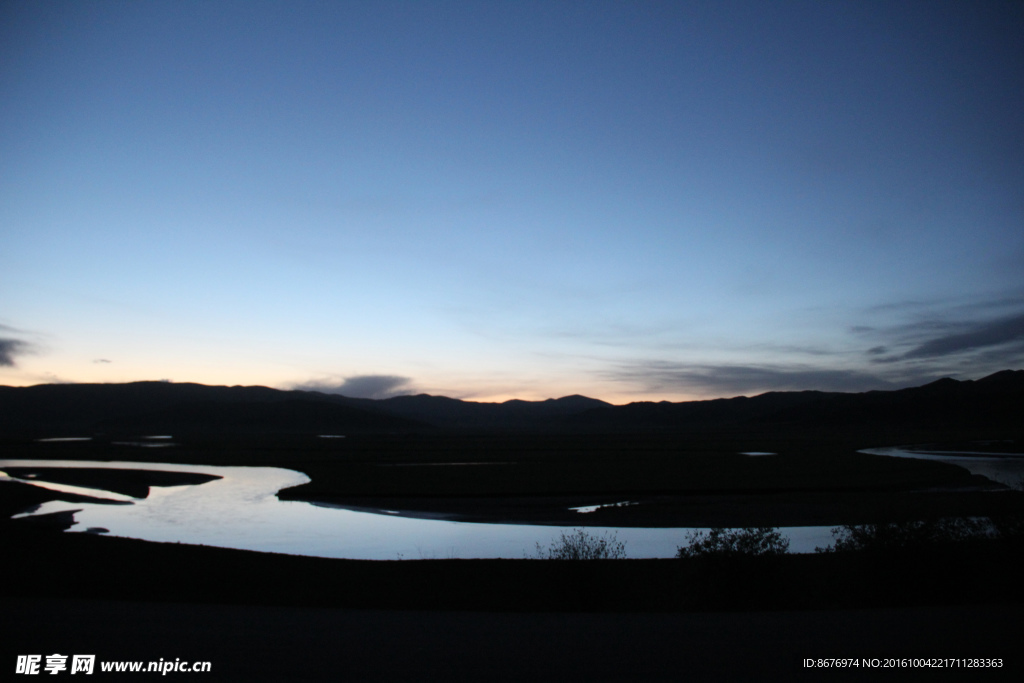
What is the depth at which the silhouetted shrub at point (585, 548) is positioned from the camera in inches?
589

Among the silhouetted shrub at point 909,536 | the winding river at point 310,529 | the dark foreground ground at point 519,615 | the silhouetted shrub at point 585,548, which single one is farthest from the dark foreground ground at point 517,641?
the winding river at point 310,529

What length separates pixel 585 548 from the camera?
1686 centimetres

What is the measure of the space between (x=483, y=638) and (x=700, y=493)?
25.8 meters

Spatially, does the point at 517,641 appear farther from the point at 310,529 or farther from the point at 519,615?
the point at 310,529

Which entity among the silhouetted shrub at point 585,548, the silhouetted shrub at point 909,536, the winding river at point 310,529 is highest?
the silhouetted shrub at point 909,536

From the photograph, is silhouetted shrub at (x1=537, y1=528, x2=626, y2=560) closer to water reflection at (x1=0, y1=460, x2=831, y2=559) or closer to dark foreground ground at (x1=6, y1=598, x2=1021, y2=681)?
water reflection at (x1=0, y1=460, x2=831, y2=559)

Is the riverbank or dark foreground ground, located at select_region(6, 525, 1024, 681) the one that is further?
the riverbank

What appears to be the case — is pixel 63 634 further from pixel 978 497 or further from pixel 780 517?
pixel 978 497

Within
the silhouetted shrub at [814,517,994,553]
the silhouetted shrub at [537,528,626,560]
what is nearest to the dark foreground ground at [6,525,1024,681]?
the silhouetted shrub at [814,517,994,553]

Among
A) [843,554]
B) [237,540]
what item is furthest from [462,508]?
[843,554]

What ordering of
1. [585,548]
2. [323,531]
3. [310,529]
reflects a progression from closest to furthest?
[585,548] < [323,531] < [310,529]

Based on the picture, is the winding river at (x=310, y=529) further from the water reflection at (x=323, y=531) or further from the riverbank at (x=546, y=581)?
the riverbank at (x=546, y=581)

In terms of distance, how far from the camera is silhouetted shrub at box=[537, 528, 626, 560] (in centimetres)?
1496

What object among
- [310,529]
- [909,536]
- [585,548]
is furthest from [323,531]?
[909,536]
